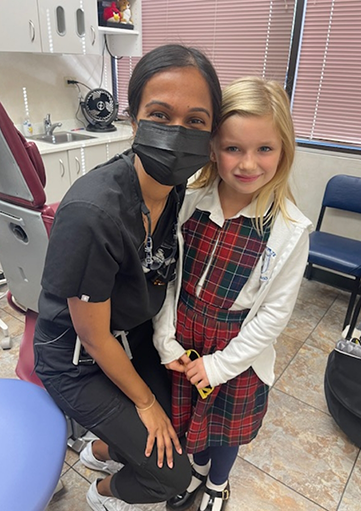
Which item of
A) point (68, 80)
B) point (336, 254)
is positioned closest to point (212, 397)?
point (336, 254)

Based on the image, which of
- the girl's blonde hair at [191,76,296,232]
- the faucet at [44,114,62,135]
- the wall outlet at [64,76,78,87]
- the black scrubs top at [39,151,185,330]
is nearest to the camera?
the black scrubs top at [39,151,185,330]

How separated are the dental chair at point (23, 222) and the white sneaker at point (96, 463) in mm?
340

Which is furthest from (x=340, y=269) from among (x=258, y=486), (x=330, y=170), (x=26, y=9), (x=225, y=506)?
(x=26, y=9)

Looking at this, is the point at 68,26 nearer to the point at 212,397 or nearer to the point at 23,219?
the point at 23,219

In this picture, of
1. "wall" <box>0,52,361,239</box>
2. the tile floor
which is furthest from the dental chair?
"wall" <box>0,52,361,239</box>

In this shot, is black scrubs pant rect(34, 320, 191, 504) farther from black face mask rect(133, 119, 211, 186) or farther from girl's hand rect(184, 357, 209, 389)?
black face mask rect(133, 119, 211, 186)

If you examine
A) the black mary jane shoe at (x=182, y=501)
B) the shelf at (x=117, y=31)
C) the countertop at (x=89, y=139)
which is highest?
the shelf at (x=117, y=31)

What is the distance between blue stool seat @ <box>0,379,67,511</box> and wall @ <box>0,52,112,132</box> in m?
2.51

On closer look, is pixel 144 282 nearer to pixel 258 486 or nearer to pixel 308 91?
pixel 258 486

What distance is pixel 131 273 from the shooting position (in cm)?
88

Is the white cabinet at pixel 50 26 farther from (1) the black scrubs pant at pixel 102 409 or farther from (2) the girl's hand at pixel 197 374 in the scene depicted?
(2) the girl's hand at pixel 197 374

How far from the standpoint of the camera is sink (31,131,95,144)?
303cm

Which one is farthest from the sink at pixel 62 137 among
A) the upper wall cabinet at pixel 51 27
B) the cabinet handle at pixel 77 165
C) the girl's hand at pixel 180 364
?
the girl's hand at pixel 180 364

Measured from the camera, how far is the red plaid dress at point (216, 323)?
0.98m
